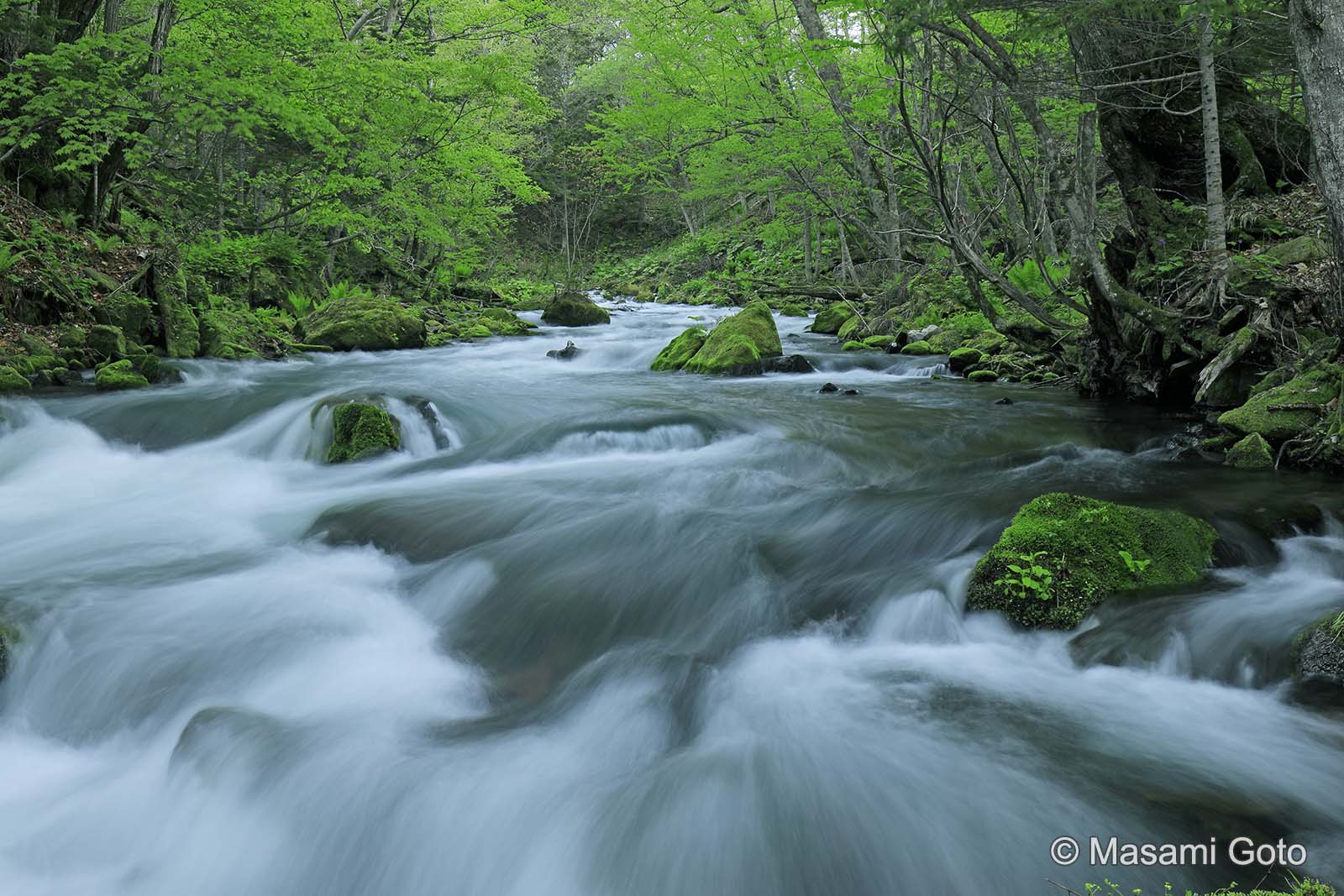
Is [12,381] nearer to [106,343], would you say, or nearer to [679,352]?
[106,343]

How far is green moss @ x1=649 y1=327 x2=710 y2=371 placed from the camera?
44.7ft

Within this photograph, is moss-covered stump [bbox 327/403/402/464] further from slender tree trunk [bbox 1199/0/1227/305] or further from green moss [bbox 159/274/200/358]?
Result: slender tree trunk [bbox 1199/0/1227/305]

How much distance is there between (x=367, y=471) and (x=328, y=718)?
4100mm

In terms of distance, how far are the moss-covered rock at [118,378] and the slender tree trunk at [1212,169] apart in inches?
431

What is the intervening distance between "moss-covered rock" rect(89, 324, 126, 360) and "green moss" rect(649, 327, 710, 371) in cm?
737

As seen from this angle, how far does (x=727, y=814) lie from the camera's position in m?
2.98

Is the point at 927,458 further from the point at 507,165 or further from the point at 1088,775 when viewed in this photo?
the point at 507,165

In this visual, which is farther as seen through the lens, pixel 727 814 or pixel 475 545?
pixel 475 545

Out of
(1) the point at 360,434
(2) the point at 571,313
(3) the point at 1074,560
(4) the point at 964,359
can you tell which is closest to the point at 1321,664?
(3) the point at 1074,560

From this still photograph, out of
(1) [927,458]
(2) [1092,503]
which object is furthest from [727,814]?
(1) [927,458]

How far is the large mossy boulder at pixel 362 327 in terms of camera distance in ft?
48.5

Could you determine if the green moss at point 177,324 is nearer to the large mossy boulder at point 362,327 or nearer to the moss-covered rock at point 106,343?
the moss-covered rock at point 106,343

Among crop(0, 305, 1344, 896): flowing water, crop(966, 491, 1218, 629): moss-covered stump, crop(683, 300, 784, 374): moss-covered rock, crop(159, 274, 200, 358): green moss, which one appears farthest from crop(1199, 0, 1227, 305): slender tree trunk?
crop(159, 274, 200, 358): green moss

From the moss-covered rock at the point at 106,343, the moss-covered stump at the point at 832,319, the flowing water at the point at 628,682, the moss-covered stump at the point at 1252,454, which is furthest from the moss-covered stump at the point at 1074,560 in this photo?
the moss-covered stump at the point at 832,319
